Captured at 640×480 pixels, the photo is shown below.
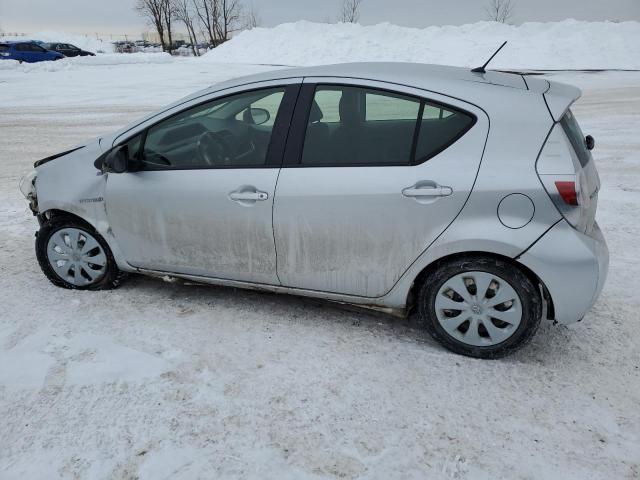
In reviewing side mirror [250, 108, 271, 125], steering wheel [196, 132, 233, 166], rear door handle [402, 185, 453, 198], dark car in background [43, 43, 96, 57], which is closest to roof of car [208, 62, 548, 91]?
side mirror [250, 108, 271, 125]

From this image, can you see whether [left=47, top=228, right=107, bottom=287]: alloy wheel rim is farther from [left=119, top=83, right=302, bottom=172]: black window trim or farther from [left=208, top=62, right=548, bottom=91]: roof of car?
[left=208, top=62, right=548, bottom=91]: roof of car

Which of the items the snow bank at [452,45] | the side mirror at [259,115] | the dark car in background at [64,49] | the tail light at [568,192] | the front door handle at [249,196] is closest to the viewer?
the tail light at [568,192]

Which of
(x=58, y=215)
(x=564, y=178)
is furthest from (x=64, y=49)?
(x=564, y=178)

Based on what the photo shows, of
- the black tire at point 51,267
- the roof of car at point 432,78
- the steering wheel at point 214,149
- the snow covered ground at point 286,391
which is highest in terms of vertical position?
the roof of car at point 432,78

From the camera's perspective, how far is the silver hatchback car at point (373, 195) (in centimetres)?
276

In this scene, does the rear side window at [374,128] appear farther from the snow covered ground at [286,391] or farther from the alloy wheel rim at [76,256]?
the alloy wheel rim at [76,256]

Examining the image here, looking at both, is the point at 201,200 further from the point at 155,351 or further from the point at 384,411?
the point at 384,411

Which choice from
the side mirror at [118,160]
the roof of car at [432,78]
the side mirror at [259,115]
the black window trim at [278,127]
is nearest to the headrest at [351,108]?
the roof of car at [432,78]

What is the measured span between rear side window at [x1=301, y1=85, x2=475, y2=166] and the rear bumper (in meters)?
0.73

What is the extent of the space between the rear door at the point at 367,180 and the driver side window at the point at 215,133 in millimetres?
281

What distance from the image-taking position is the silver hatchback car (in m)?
2.76

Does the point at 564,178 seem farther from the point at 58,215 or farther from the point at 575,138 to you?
the point at 58,215

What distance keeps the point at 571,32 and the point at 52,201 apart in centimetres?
3421

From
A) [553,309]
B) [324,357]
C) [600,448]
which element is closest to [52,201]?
[324,357]
